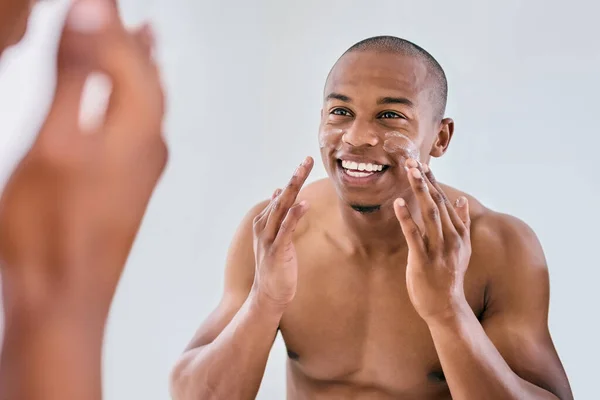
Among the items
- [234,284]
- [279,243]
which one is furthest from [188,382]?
[279,243]

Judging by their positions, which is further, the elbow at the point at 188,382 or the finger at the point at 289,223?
the elbow at the point at 188,382

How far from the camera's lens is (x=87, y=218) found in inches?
11.0

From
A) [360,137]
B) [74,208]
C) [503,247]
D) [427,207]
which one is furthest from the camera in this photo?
[503,247]

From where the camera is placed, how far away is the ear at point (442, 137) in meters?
1.16

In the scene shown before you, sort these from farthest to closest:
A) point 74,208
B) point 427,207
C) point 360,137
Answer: point 360,137
point 427,207
point 74,208

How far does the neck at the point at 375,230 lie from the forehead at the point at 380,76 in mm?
163

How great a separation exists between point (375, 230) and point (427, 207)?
0.28m

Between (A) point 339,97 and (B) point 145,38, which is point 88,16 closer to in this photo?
(B) point 145,38

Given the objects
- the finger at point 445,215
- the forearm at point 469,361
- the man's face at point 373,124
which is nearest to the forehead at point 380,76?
the man's face at point 373,124

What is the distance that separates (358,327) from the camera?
1.15m

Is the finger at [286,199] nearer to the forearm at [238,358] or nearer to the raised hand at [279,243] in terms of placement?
the raised hand at [279,243]

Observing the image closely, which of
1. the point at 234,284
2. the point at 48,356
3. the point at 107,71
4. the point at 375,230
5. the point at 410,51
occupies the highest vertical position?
the point at 410,51

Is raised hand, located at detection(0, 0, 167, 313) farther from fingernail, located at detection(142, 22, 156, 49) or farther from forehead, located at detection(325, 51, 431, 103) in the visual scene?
forehead, located at detection(325, 51, 431, 103)

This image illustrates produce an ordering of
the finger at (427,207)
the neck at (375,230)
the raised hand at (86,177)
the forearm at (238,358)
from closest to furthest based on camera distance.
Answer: the raised hand at (86,177), the finger at (427,207), the forearm at (238,358), the neck at (375,230)
